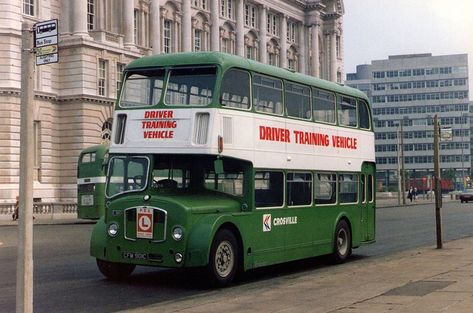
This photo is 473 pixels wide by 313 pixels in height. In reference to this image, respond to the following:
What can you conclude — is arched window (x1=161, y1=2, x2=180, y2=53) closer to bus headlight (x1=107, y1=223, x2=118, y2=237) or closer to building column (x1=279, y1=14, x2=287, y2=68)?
building column (x1=279, y1=14, x2=287, y2=68)

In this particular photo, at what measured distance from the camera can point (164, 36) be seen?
63969 mm

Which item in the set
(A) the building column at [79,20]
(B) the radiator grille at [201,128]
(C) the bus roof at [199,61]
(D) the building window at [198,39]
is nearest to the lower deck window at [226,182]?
(B) the radiator grille at [201,128]

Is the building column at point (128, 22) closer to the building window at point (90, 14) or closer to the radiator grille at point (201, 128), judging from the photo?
the building window at point (90, 14)

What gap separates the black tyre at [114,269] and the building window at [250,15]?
A: 2565 inches

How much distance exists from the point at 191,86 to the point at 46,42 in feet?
19.2

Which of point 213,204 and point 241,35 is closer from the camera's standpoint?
point 213,204

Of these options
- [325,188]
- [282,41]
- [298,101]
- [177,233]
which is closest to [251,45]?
[282,41]

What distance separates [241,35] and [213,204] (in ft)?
207

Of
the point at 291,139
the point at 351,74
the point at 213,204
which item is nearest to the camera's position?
the point at 213,204

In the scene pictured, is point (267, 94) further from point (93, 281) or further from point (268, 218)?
point (93, 281)

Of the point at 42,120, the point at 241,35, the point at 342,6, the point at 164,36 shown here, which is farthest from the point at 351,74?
the point at 42,120

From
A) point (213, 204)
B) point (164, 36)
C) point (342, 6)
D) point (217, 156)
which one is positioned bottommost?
point (213, 204)

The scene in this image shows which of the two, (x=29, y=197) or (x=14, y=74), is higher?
(x=14, y=74)

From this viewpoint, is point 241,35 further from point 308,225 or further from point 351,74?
point 351,74
